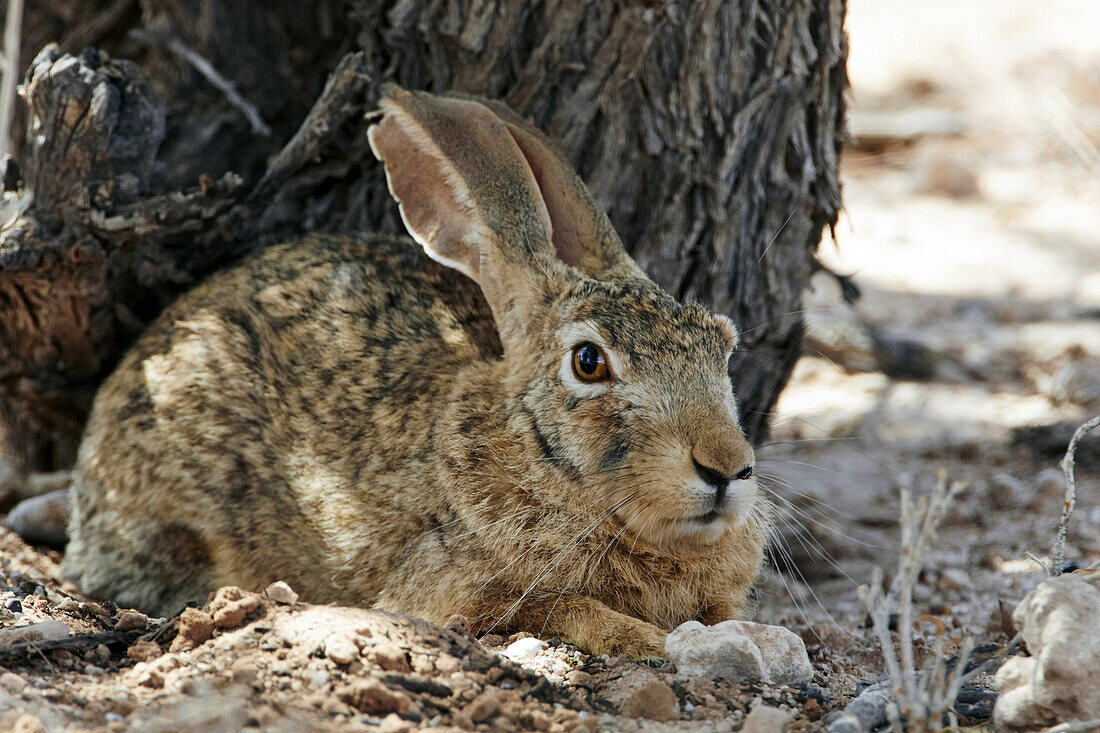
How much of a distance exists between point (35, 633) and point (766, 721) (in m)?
2.18

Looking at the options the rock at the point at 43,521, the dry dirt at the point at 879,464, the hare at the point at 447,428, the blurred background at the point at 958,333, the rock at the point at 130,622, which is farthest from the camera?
the blurred background at the point at 958,333

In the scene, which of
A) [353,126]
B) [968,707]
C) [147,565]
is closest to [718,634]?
[968,707]

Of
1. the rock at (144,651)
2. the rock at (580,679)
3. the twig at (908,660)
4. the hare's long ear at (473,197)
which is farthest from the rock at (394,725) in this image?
the hare's long ear at (473,197)

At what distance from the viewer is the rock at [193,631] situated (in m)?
3.14

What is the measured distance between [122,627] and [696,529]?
6.38ft

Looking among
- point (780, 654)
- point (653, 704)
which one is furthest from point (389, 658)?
point (780, 654)

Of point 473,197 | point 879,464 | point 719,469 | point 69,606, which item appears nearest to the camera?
point 719,469

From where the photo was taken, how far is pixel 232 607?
125 inches

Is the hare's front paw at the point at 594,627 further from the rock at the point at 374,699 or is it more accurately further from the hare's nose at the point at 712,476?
the rock at the point at 374,699

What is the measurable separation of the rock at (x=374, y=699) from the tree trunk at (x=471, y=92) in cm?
252

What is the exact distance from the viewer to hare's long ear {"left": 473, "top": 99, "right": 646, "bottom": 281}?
4270 millimetres

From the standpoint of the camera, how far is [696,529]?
11.3 feet

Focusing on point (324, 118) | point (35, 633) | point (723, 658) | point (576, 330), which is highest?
point (324, 118)

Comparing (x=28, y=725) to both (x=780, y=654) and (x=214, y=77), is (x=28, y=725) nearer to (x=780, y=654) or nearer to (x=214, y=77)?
(x=780, y=654)
